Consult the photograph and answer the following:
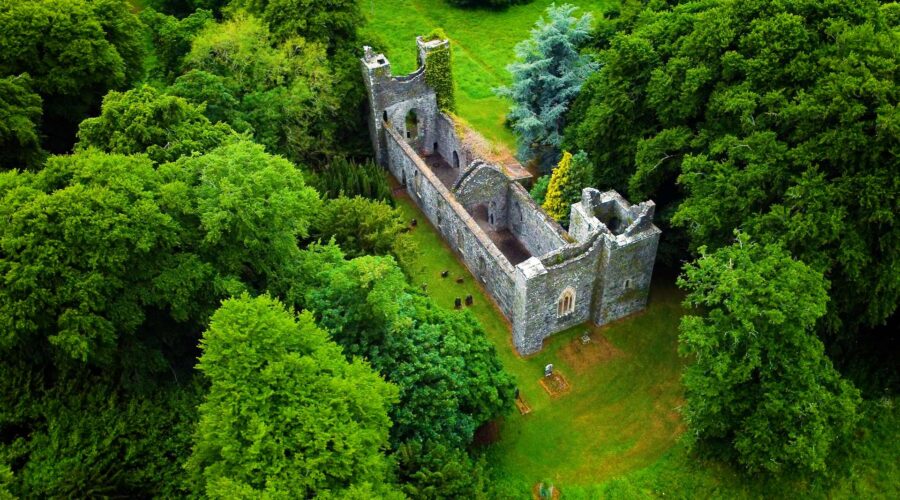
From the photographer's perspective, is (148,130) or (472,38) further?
(472,38)

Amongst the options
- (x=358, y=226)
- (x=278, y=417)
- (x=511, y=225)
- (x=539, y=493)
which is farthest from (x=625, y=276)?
(x=278, y=417)

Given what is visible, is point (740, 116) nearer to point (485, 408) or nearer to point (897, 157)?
point (897, 157)

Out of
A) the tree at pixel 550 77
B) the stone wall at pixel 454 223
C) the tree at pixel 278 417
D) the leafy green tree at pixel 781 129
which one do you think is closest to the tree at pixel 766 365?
the leafy green tree at pixel 781 129

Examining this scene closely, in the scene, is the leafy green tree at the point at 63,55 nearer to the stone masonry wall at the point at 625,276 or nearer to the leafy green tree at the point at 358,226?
the leafy green tree at the point at 358,226

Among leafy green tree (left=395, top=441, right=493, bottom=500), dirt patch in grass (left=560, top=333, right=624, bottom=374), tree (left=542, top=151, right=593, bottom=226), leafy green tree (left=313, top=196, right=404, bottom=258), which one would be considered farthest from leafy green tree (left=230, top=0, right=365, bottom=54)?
leafy green tree (left=395, top=441, right=493, bottom=500)

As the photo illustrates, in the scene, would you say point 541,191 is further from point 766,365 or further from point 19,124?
point 19,124

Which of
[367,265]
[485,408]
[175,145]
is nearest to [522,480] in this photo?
[485,408]

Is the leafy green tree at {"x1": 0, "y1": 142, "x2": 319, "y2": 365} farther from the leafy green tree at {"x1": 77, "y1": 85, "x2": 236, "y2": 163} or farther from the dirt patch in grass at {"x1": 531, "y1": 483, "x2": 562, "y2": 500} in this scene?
the dirt patch in grass at {"x1": 531, "y1": 483, "x2": 562, "y2": 500}
